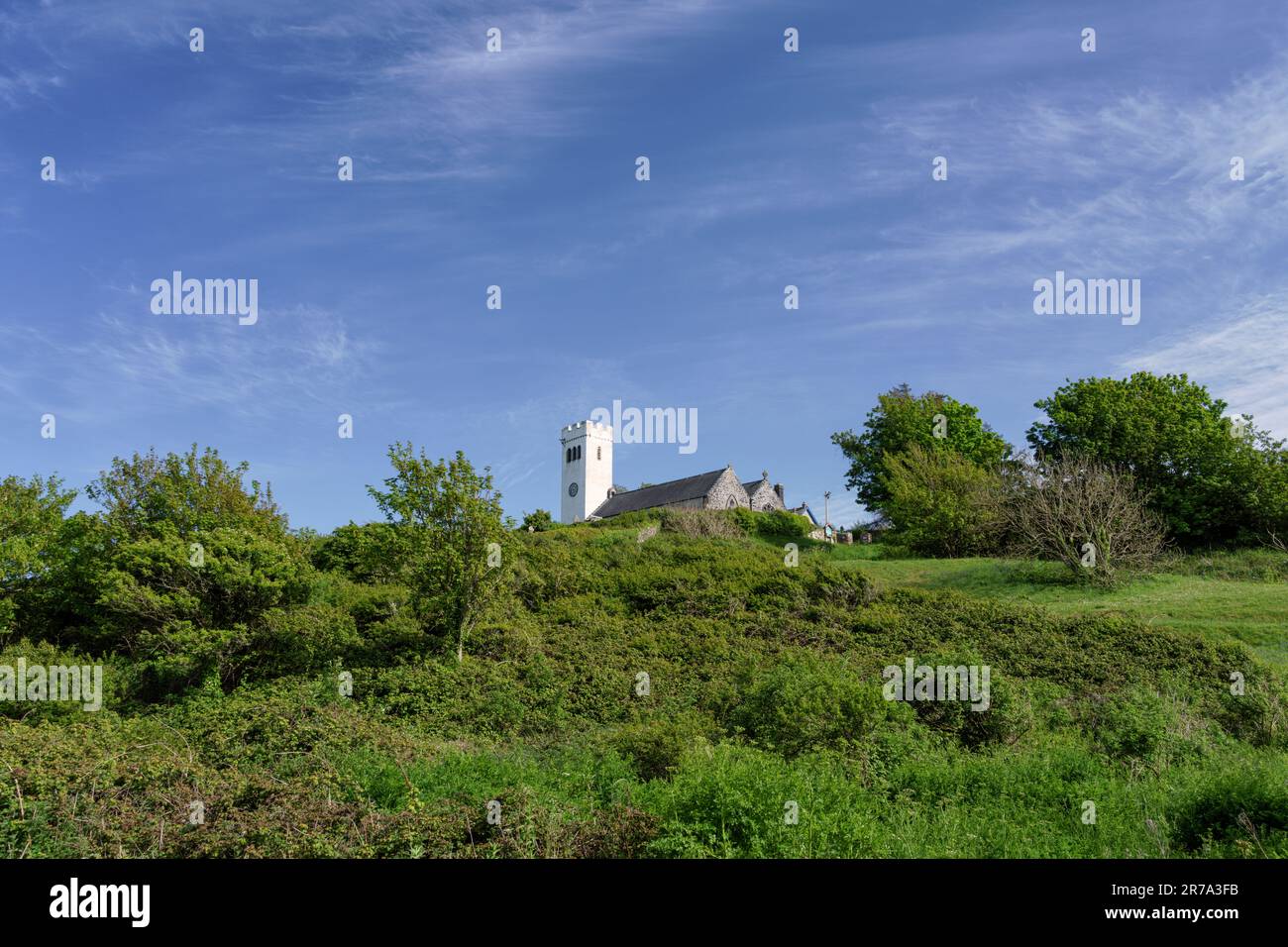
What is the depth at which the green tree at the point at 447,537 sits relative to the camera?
1866 cm

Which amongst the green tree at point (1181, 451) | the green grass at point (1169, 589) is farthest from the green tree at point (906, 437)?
the green grass at point (1169, 589)

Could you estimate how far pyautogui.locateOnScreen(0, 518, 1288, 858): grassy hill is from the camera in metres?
7.67

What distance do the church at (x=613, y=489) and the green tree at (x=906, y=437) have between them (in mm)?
5930

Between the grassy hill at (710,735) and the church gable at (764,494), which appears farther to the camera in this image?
the church gable at (764,494)

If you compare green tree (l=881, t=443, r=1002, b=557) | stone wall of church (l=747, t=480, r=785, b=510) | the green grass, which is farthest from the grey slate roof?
the green grass

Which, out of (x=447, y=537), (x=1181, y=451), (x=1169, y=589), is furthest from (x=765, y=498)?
(x=447, y=537)

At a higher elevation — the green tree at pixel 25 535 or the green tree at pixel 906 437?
the green tree at pixel 906 437

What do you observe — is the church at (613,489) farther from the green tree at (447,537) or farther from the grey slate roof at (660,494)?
the green tree at (447,537)

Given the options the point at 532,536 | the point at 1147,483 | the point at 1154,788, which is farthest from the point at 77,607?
the point at 1147,483

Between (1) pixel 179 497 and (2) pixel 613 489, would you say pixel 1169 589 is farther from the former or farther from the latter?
(2) pixel 613 489

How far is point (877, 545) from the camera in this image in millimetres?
37438

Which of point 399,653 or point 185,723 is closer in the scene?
point 185,723
